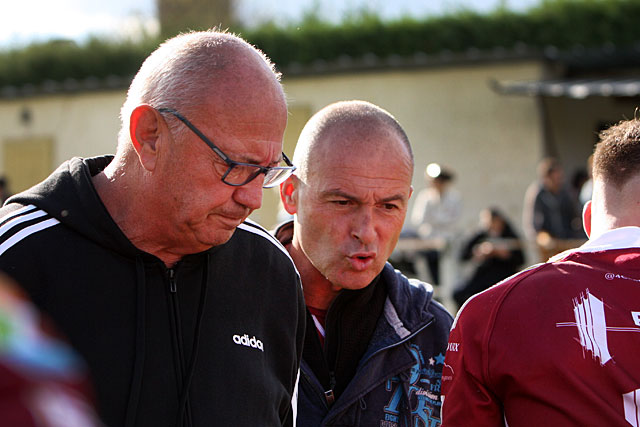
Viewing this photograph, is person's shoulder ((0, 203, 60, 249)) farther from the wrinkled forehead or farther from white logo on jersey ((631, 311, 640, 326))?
white logo on jersey ((631, 311, 640, 326))

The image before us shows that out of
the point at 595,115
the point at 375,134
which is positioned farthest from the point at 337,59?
the point at 375,134

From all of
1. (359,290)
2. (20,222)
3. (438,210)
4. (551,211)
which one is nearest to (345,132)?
(359,290)

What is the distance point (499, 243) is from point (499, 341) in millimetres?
8235

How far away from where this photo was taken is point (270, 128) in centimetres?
215

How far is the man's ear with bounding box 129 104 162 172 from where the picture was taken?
2.12 metres

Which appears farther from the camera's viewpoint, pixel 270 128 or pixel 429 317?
pixel 429 317

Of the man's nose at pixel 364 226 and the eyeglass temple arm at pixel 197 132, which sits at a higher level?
the eyeglass temple arm at pixel 197 132

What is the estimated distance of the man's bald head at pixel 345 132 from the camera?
9.89ft

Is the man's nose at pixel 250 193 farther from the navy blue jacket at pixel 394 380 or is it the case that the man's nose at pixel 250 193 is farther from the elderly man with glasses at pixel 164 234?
the navy blue jacket at pixel 394 380

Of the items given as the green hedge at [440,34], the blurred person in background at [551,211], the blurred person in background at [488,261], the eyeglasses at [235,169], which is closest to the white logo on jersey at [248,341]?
the eyeglasses at [235,169]

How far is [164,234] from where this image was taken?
2180mm

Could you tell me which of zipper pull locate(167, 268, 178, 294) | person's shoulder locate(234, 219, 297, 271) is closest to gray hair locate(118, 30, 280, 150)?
zipper pull locate(167, 268, 178, 294)

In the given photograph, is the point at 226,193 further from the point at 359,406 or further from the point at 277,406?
the point at 359,406

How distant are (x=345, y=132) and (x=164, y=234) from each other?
41.9 inches
